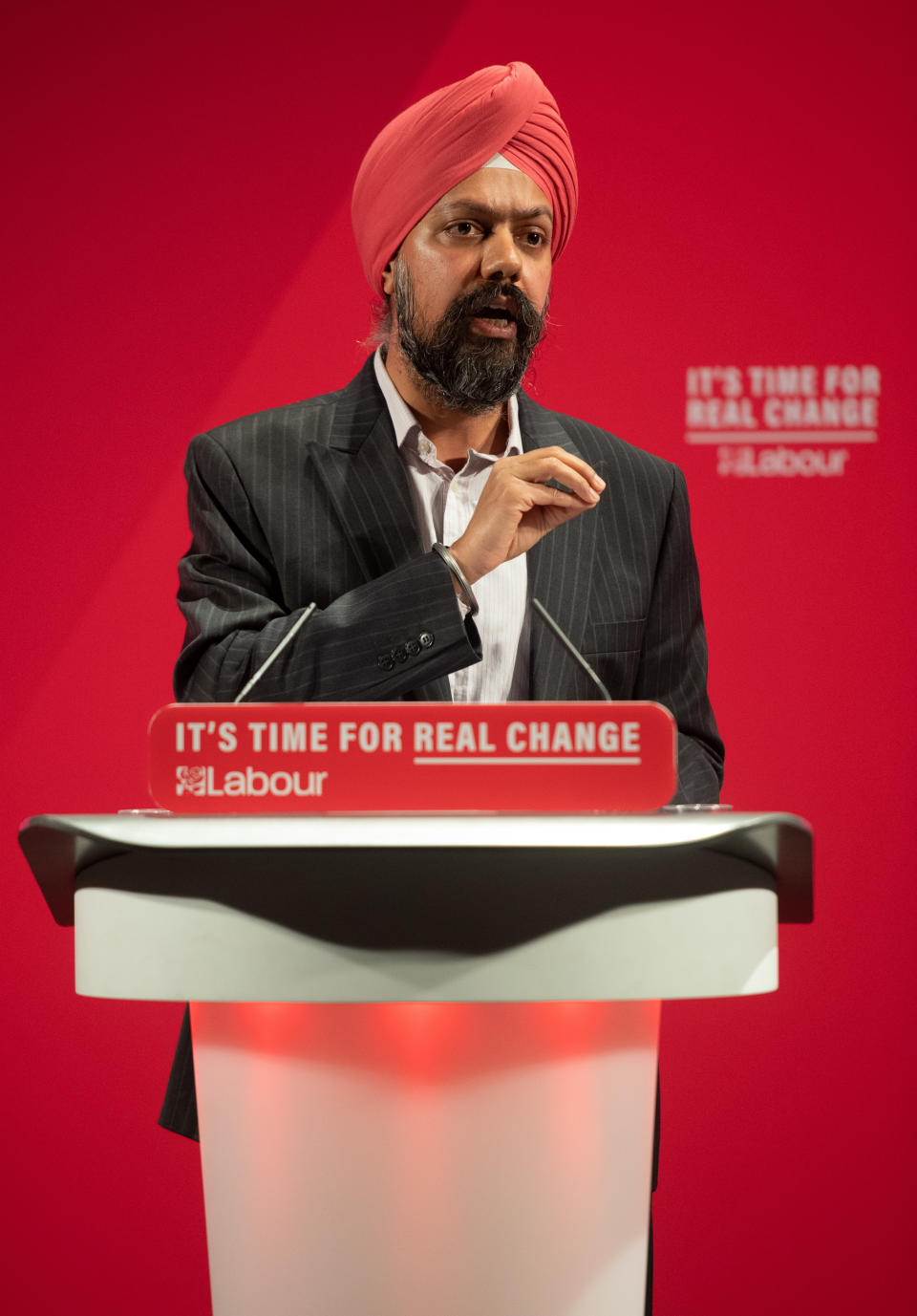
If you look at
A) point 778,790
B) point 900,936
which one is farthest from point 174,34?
point 900,936

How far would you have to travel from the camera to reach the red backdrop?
2348mm

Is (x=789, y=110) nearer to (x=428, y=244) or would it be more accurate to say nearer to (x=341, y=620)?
(x=428, y=244)

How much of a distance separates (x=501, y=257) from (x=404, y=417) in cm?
23

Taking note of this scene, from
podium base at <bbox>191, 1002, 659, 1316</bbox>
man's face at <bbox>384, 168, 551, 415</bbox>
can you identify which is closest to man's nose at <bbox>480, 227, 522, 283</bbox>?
man's face at <bbox>384, 168, 551, 415</bbox>

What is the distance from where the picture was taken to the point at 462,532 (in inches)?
63.1

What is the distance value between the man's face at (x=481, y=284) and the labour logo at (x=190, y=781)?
2.90ft

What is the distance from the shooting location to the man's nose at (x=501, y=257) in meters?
1.66

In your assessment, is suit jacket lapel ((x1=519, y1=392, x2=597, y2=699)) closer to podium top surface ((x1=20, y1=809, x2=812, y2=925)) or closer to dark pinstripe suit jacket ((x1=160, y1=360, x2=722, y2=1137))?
dark pinstripe suit jacket ((x1=160, y1=360, x2=722, y2=1137))

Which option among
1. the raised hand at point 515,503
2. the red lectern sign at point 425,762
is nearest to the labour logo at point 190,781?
the red lectern sign at point 425,762

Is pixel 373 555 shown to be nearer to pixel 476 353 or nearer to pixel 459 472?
pixel 459 472

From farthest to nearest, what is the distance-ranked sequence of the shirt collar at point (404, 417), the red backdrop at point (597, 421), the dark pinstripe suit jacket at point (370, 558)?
the red backdrop at point (597, 421)
the shirt collar at point (404, 417)
the dark pinstripe suit jacket at point (370, 558)

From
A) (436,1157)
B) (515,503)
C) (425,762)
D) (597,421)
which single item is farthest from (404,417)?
(436,1157)

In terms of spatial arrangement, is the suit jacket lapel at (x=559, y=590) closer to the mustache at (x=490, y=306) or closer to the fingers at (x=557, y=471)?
the mustache at (x=490, y=306)

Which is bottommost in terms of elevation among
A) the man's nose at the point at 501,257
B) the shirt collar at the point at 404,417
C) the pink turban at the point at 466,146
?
the shirt collar at the point at 404,417
